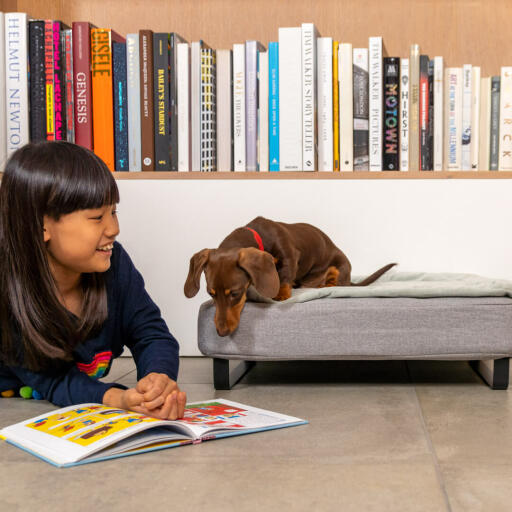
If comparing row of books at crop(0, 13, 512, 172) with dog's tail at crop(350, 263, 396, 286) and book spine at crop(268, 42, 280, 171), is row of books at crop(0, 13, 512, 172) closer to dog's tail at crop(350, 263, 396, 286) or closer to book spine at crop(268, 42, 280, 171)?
book spine at crop(268, 42, 280, 171)

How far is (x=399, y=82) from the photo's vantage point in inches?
83.4

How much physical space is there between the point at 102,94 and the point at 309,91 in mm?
656

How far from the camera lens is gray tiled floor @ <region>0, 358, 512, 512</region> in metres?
0.94

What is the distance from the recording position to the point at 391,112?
2125mm

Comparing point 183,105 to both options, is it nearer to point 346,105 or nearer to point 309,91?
point 309,91

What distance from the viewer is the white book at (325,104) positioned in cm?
210

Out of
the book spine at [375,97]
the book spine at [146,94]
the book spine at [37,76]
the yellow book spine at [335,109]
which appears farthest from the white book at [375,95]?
the book spine at [37,76]

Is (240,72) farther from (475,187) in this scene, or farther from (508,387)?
Result: (508,387)

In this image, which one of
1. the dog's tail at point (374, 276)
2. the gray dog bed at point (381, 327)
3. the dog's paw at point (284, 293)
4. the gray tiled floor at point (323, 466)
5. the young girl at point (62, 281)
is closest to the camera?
the gray tiled floor at point (323, 466)

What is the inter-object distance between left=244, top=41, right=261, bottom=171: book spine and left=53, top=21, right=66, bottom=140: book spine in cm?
58

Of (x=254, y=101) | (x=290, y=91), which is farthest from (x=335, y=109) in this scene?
(x=254, y=101)

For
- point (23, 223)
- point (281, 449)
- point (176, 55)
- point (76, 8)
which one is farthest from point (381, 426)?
point (76, 8)

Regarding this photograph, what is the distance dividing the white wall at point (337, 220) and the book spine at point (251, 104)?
9cm

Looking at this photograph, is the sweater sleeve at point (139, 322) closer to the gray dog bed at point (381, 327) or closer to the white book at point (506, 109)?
the gray dog bed at point (381, 327)
